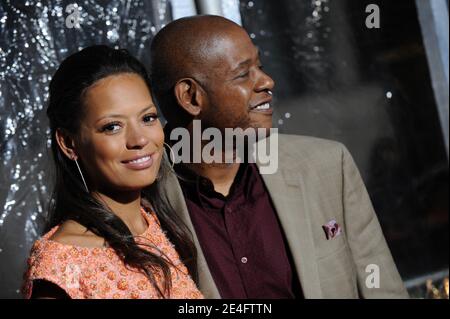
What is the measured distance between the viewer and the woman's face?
7.14ft

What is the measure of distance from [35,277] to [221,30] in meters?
1.12

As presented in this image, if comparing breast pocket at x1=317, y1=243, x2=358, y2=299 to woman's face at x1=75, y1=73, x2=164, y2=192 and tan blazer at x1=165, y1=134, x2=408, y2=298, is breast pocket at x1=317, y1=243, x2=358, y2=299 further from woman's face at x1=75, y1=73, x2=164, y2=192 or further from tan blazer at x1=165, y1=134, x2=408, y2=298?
woman's face at x1=75, y1=73, x2=164, y2=192

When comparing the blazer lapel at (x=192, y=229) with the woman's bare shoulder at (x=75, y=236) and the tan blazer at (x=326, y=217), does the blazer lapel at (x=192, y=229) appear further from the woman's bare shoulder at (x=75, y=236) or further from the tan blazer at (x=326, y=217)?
the woman's bare shoulder at (x=75, y=236)

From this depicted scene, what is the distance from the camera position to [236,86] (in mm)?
2635

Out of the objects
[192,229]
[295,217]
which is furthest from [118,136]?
[295,217]

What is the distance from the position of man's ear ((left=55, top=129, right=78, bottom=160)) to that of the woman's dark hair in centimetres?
2

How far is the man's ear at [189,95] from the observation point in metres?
2.68

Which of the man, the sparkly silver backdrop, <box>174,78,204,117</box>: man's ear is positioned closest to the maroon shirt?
the man

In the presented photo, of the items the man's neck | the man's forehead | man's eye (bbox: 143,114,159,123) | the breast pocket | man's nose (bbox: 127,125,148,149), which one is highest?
the man's forehead

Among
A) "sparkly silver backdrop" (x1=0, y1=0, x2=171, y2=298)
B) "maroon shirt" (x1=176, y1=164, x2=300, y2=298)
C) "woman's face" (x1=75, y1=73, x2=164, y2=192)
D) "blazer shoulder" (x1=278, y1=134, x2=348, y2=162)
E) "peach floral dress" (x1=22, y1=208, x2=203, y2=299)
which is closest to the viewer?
"peach floral dress" (x1=22, y1=208, x2=203, y2=299)

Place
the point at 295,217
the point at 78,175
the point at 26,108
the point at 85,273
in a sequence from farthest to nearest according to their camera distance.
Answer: the point at 26,108 → the point at 295,217 → the point at 78,175 → the point at 85,273

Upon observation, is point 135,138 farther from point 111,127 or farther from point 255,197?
point 255,197

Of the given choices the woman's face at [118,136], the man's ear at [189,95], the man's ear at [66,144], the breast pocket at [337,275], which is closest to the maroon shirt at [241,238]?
the breast pocket at [337,275]

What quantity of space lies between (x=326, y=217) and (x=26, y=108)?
1.24 metres
